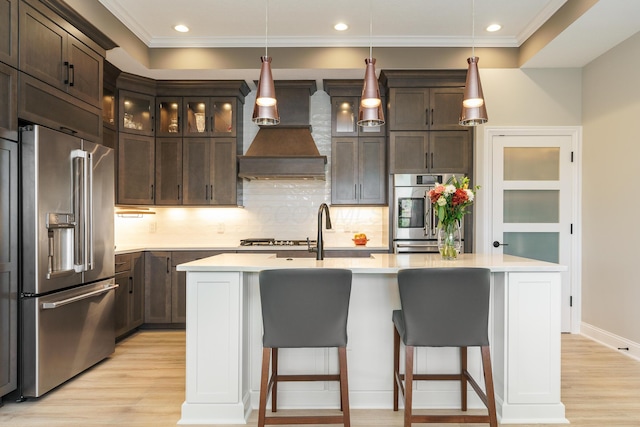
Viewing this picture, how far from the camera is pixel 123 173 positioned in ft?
14.9

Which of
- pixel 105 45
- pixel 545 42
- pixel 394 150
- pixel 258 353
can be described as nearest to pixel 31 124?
pixel 105 45

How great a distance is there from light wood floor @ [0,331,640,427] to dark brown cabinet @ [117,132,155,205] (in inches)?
65.2

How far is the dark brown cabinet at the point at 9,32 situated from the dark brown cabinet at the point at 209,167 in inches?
88.0

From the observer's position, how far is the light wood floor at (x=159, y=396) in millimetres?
2514

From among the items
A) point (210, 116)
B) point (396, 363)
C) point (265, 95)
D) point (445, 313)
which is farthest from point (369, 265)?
point (210, 116)

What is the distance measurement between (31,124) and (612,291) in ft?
16.6

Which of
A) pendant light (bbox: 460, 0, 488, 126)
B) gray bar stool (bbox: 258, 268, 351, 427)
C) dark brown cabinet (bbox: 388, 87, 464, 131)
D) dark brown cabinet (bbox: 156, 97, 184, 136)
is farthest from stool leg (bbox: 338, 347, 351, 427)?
dark brown cabinet (bbox: 156, 97, 184, 136)

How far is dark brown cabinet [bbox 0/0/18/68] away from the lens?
8.33 feet

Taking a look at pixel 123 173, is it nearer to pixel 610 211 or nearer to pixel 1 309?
pixel 1 309

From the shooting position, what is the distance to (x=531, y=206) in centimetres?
459

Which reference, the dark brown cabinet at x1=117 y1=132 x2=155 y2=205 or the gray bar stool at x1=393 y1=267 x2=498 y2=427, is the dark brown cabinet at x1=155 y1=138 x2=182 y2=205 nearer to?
the dark brown cabinet at x1=117 y1=132 x2=155 y2=205

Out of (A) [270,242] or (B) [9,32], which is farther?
(A) [270,242]

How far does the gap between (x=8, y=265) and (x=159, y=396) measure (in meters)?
1.27

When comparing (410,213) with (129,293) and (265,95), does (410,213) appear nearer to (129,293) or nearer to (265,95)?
(265,95)
